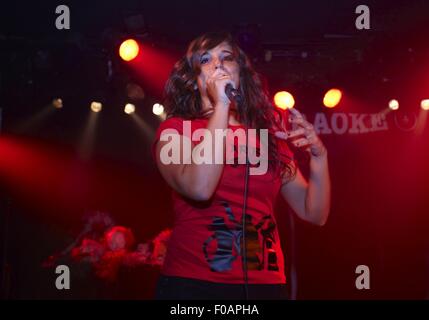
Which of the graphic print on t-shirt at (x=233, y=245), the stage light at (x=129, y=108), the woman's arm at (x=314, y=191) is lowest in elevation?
the graphic print on t-shirt at (x=233, y=245)

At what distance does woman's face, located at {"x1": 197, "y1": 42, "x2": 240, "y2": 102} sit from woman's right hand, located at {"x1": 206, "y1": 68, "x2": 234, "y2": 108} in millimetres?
116

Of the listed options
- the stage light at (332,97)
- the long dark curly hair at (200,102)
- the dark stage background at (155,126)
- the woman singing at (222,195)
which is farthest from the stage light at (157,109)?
the woman singing at (222,195)

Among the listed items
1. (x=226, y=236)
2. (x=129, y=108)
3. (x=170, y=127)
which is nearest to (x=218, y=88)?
(x=170, y=127)

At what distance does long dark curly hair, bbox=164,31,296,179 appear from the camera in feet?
6.63

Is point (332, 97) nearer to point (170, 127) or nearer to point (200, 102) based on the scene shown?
point (200, 102)

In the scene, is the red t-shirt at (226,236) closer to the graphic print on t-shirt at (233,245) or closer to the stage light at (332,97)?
the graphic print on t-shirt at (233,245)

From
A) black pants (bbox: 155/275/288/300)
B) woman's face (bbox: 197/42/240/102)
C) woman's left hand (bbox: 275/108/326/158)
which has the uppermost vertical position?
woman's face (bbox: 197/42/240/102)

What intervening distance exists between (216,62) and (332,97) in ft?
13.5

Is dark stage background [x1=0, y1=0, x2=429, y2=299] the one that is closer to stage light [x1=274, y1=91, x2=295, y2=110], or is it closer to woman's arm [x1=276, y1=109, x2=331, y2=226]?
stage light [x1=274, y1=91, x2=295, y2=110]

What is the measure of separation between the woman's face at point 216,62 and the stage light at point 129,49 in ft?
9.39

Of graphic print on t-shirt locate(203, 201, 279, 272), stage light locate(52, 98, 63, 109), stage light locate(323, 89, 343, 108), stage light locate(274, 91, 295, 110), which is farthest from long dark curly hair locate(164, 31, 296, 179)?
stage light locate(52, 98, 63, 109)

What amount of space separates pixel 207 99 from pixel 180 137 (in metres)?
0.25

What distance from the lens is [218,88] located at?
5.93ft

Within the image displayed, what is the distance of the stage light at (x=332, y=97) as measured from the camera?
5.88m
